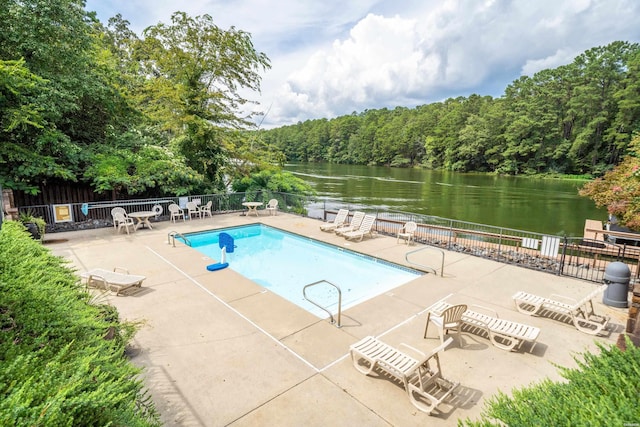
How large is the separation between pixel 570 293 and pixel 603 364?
17.7 ft

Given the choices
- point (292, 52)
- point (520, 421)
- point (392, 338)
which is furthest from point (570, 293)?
point (292, 52)

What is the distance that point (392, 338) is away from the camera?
5047 mm

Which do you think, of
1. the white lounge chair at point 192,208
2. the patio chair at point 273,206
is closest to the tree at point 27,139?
the white lounge chair at point 192,208

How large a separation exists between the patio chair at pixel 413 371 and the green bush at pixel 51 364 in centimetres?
260

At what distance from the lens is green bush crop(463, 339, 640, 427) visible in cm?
177

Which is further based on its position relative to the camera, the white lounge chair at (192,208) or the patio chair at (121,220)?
the white lounge chair at (192,208)

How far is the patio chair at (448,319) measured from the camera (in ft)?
15.4

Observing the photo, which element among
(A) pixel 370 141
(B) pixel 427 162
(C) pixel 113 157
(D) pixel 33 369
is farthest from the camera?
(A) pixel 370 141

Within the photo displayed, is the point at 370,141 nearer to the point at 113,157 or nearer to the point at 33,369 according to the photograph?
the point at 113,157

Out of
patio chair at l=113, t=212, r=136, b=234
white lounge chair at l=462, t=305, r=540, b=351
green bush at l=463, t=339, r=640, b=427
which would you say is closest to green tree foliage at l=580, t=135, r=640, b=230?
white lounge chair at l=462, t=305, r=540, b=351

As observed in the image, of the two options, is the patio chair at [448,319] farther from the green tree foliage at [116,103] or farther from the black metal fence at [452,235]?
the green tree foliage at [116,103]

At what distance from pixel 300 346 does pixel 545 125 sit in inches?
2478

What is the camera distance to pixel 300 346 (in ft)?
15.8

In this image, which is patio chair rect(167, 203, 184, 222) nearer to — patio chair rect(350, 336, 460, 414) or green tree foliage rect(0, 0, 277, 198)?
green tree foliage rect(0, 0, 277, 198)
